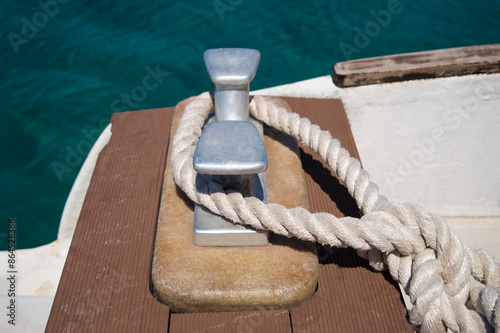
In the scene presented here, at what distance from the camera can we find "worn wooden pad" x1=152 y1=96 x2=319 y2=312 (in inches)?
40.4

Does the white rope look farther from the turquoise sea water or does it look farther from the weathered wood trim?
the turquoise sea water

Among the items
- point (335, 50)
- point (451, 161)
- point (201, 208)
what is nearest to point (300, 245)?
point (201, 208)

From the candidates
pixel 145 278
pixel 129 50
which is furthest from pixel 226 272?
pixel 129 50

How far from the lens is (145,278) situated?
3.81 feet

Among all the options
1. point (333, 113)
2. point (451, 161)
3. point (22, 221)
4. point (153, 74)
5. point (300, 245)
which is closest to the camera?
point (300, 245)

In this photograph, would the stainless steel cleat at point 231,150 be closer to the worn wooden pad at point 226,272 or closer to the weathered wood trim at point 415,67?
the worn wooden pad at point 226,272

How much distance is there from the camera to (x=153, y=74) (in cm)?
348

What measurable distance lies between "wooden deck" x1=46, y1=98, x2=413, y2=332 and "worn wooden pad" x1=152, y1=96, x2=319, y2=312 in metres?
0.05

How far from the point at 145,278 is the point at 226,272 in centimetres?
26

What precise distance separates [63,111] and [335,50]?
2417 millimetres

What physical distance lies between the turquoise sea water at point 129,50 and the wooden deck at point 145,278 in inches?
60.6

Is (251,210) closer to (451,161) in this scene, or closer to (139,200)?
(139,200)

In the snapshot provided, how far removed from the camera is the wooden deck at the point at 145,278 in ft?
3.47

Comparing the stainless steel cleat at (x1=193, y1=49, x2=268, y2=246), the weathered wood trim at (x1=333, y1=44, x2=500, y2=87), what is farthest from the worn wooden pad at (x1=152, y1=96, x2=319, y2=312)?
the weathered wood trim at (x1=333, y1=44, x2=500, y2=87)
